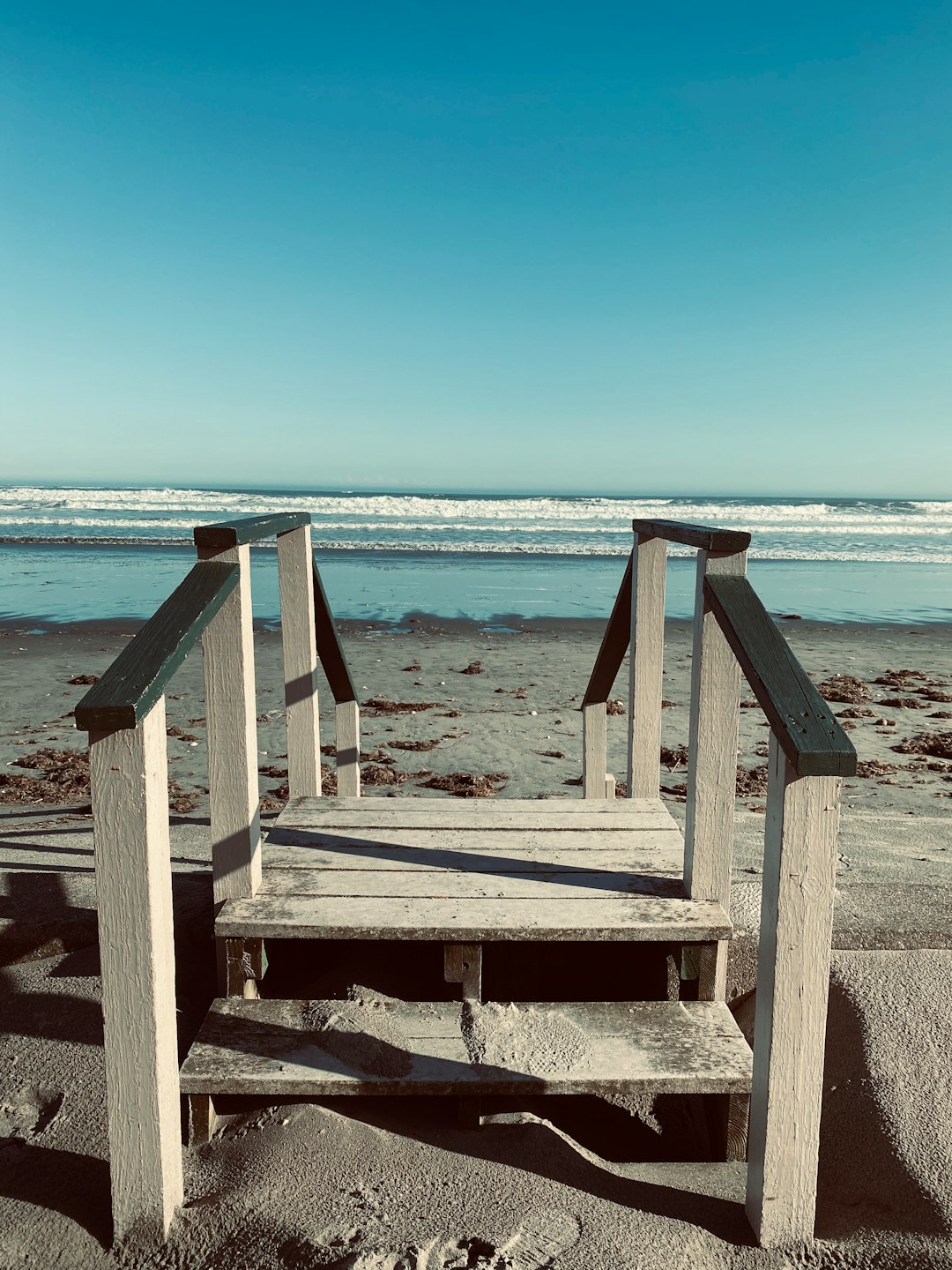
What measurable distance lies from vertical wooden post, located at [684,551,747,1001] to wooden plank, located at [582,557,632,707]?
1.13 metres

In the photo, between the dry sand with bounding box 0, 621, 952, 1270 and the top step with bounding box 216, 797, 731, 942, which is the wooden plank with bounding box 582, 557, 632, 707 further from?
the dry sand with bounding box 0, 621, 952, 1270

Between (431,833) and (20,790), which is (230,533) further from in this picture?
(20,790)

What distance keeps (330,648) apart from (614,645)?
137cm

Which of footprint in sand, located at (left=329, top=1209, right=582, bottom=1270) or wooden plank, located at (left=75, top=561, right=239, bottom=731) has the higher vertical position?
wooden plank, located at (left=75, top=561, right=239, bottom=731)

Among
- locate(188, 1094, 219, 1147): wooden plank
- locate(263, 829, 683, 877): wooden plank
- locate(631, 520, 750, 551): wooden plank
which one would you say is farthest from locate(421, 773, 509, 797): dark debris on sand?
locate(188, 1094, 219, 1147): wooden plank

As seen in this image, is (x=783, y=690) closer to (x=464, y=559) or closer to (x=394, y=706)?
(x=394, y=706)

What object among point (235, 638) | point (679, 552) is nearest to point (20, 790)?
point (235, 638)

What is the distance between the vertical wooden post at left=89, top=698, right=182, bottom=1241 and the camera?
192 centimetres

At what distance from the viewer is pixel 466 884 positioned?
3.00m

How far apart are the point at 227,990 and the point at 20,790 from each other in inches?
147

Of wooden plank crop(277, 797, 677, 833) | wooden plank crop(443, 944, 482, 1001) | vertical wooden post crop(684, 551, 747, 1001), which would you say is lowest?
wooden plank crop(443, 944, 482, 1001)

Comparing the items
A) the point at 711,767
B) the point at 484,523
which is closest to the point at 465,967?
the point at 711,767

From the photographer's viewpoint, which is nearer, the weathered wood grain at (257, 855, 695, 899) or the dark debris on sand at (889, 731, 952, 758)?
the weathered wood grain at (257, 855, 695, 899)

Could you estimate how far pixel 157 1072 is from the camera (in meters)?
2.00
